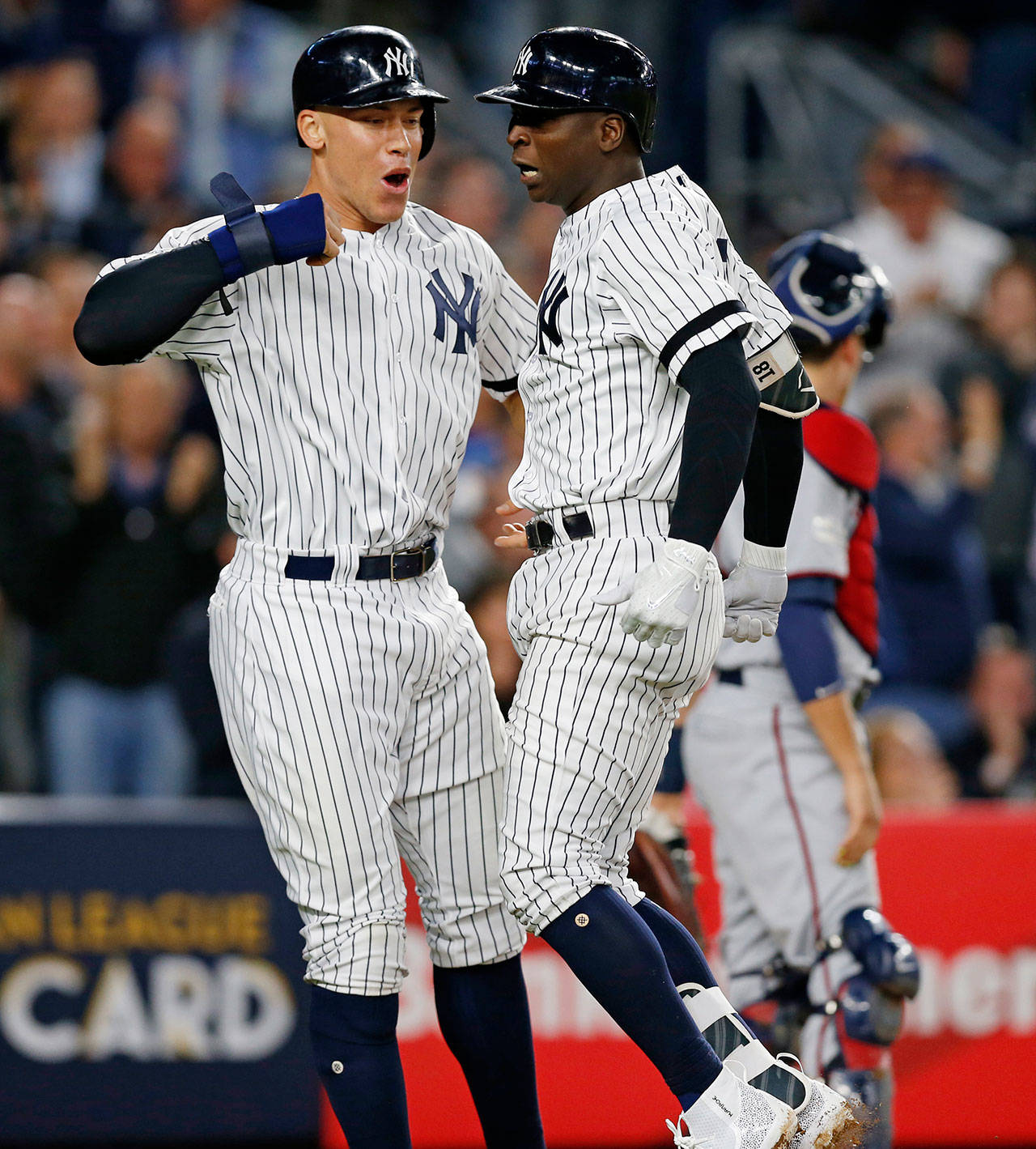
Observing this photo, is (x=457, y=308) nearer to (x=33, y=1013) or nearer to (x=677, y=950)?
(x=677, y=950)

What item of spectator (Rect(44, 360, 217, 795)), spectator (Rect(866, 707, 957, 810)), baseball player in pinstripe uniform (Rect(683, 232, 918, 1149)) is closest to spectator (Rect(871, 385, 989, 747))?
spectator (Rect(866, 707, 957, 810))

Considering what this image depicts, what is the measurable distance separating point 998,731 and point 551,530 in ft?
13.7

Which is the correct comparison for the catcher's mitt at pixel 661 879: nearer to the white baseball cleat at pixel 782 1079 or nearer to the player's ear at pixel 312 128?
the white baseball cleat at pixel 782 1079

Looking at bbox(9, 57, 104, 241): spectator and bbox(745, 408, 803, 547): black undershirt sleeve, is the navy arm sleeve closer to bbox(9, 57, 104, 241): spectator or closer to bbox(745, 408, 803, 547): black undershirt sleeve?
bbox(745, 408, 803, 547): black undershirt sleeve

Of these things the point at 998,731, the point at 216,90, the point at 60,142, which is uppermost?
the point at 216,90

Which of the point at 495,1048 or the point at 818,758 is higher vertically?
the point at 818,758

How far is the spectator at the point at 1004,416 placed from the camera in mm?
7246

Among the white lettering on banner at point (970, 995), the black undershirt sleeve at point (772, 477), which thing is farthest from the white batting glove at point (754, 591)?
the white lettering on banner at point (970, 995)

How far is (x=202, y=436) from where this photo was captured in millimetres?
6242

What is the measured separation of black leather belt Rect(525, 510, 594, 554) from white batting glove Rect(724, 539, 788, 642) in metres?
0.34

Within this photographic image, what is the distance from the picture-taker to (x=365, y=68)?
3.04 meters

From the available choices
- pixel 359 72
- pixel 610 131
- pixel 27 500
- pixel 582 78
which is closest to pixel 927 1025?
pixel 610 131

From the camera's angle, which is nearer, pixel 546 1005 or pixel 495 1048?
pixel 495 1048

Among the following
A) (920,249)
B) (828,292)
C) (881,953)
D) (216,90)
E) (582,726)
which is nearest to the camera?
(582,726)
